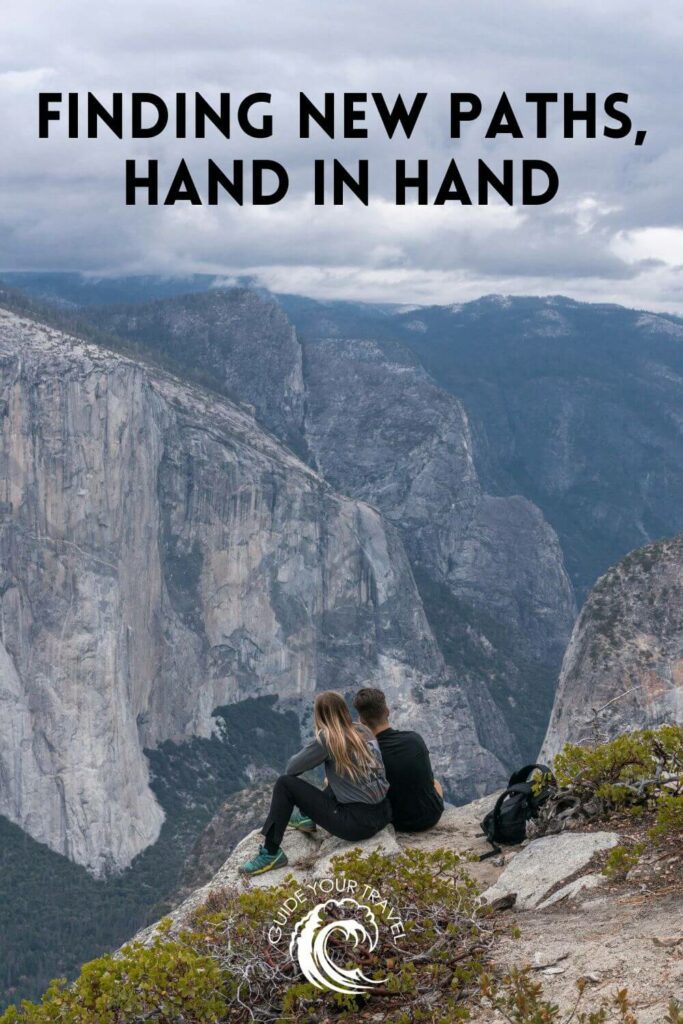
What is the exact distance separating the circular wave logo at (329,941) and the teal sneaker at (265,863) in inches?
167

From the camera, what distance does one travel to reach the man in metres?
14.7

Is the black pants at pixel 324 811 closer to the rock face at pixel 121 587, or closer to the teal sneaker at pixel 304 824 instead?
the teal sneaker at pixel 304 824

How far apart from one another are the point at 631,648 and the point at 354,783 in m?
94.2

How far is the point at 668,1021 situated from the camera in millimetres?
7617

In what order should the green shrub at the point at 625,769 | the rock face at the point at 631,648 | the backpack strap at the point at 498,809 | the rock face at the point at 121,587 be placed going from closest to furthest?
the green shrub at the point at 625,769
the backpack strap at the point at 498,809
the rock face at the point at 631,648
the rock face at the point at 121,587

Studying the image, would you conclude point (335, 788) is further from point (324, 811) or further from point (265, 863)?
point (265, 863)

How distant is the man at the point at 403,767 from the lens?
577 inches

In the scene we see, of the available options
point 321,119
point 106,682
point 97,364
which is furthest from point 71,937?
point 321,119

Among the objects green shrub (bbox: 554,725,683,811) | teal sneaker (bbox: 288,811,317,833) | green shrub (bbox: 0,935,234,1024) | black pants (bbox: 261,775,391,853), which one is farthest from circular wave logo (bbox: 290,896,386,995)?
teal sneaker (bbox: 288,811,317,833)

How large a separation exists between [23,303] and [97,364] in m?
32.2

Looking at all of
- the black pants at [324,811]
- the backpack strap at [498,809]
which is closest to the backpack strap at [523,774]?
the backpack strap at [498,809]

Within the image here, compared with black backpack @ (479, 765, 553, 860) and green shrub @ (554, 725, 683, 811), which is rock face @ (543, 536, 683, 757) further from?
green shrub @ (554, 725, 683, 811)

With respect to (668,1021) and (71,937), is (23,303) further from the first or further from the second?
(668,1021)

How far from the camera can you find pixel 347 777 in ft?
45.9
